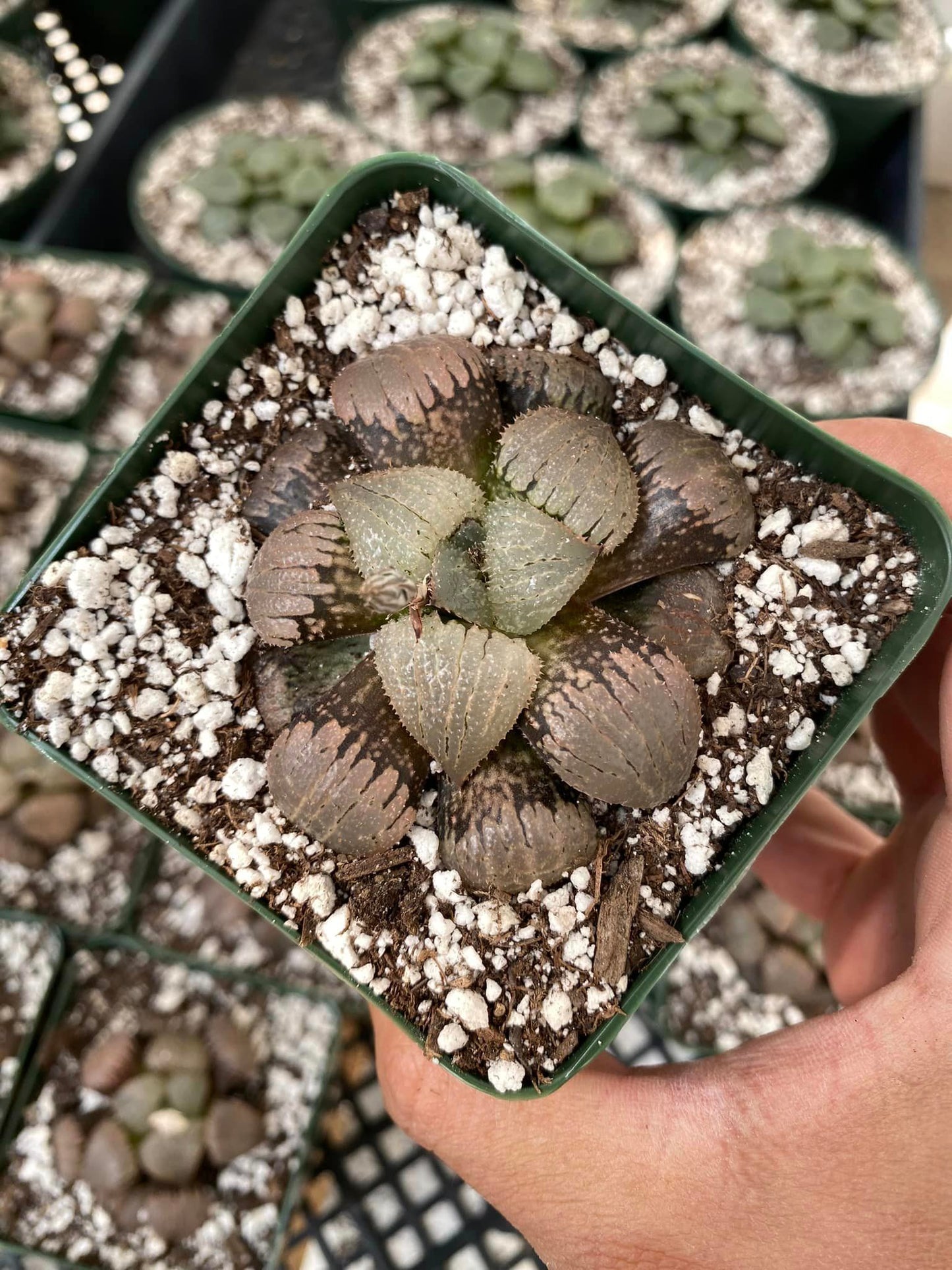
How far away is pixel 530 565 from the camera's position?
66cm

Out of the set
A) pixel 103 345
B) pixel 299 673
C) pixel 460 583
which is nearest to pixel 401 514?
pixel 460 583

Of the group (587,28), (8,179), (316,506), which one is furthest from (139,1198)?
(587,28)

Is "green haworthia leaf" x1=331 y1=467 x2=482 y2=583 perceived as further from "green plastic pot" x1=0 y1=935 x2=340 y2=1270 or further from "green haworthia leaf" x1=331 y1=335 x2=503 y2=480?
"green plastic pot" x1=0 y1=935 x2=340 y2=1270

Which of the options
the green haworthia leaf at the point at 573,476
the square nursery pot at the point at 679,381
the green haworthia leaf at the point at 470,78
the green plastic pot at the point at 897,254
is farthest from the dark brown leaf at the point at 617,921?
the green haworthia leaf at the point at 470,78

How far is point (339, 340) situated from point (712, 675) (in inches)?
18.0

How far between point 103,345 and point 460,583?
151cm

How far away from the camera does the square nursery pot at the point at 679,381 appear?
713 millimetres

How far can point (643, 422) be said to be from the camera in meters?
0.78

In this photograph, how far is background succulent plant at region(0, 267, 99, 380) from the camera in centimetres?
178

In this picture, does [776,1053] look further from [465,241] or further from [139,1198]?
[139,1198]

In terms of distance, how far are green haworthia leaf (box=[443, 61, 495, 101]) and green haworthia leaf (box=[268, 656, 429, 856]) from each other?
1.96 m

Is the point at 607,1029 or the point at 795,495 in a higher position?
the point at 795,495

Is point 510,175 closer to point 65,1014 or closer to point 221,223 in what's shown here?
point 221,223

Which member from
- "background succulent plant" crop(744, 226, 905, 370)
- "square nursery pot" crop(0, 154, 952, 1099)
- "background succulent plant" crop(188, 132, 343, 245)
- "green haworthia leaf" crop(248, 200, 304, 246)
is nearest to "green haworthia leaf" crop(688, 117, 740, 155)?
"background succulent plant" crop(744, 226, 905, 370)
